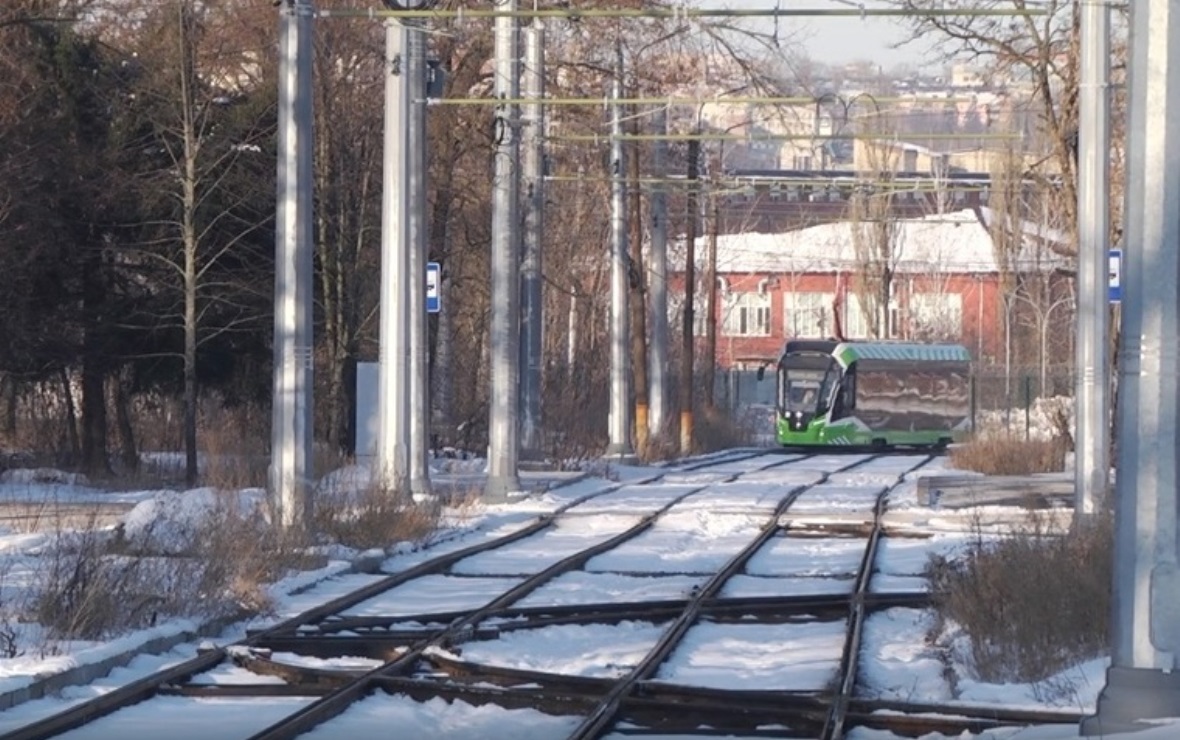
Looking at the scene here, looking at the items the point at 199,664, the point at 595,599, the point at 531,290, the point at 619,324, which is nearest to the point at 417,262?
the point at 595,599

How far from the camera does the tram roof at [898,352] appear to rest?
2080 inches

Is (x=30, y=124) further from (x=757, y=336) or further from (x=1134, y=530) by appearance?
(x=757, y=336)

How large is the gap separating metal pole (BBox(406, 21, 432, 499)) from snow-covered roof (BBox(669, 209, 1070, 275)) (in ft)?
190

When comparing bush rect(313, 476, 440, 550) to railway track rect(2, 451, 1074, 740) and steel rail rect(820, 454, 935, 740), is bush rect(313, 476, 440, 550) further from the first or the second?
steel rail rect(820, 454, 935, 740)

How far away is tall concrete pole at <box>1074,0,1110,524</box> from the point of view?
21.7 meters

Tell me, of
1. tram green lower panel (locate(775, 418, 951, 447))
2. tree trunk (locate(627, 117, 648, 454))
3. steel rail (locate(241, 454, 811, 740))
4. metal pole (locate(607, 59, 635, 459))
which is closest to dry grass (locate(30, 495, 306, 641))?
steel rail (locate(241, 454, 811, 740))

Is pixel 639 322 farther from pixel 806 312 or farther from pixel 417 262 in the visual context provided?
pixel 806 312

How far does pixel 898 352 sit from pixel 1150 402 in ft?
146

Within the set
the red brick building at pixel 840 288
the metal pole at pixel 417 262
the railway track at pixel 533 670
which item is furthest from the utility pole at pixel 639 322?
the red brick building at pixel 840 288

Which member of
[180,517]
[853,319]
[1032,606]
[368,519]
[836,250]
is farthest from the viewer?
[853,319]

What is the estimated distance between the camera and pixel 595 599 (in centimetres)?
1669

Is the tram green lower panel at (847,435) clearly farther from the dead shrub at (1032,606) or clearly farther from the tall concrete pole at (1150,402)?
the tall concrete pole at (1150,402)

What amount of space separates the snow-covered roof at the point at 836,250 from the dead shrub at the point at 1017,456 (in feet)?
144

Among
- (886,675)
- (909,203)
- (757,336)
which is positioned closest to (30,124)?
(886,675)
